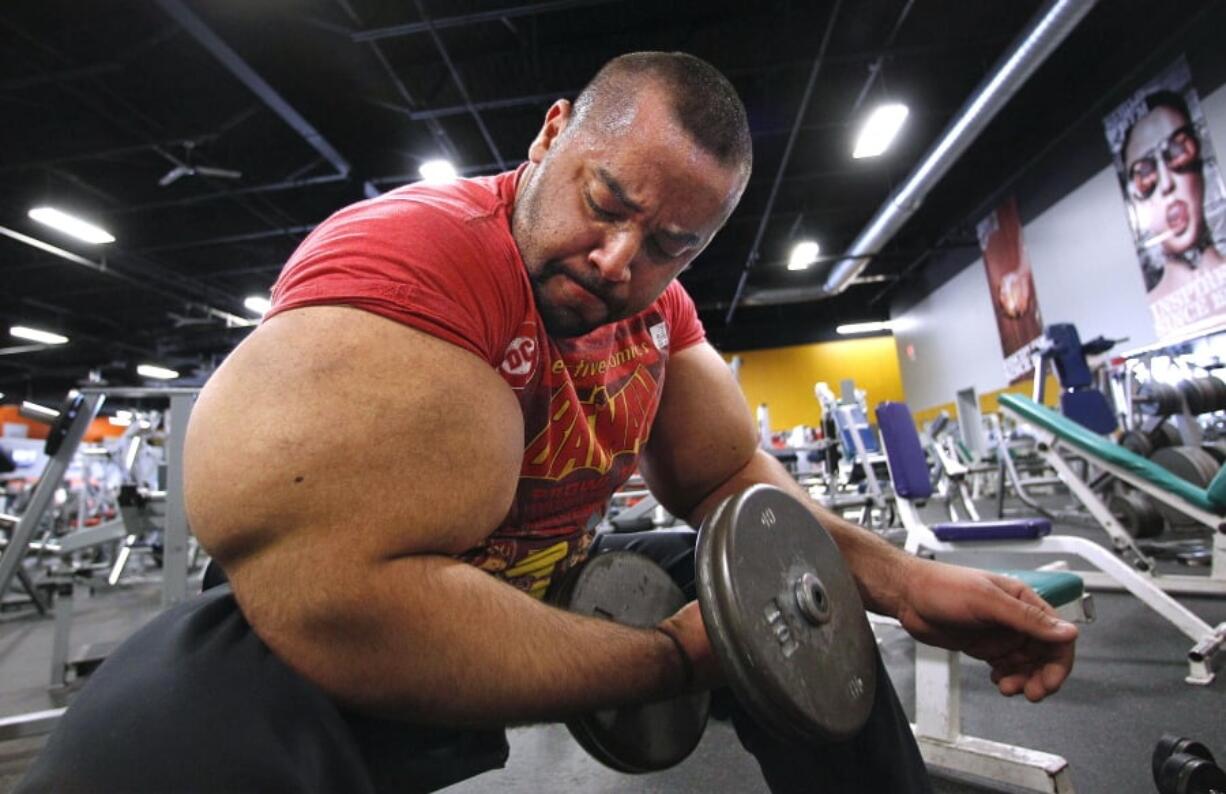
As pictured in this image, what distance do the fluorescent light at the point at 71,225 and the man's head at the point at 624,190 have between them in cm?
740

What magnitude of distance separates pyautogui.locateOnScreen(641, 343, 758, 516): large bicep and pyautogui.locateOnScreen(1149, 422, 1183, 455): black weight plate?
11.7 feet

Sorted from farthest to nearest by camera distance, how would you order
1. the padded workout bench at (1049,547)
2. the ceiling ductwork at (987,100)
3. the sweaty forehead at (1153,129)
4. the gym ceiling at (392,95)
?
1. the sweaty forehead at (1153,129)
2. the gym ceiling at (392,95)
3. the ceiling ductwork at (987,100)
4. the padded workout bench at (1049,547)

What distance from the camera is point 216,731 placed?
1.39 feet

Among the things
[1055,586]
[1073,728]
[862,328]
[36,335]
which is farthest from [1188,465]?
[36,335]

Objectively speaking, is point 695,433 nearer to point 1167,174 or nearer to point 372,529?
point 372,529

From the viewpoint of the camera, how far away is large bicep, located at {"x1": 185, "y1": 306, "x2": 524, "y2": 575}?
1.32 ft

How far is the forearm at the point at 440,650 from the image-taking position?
0.40 metres

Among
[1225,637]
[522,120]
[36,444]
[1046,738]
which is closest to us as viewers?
[1046,738]

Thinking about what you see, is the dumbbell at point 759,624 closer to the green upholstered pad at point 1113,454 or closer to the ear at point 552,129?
the ear at point 552,129

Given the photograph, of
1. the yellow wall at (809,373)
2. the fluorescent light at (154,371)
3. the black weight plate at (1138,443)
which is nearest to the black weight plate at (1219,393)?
the black weight plate at (1138,443)

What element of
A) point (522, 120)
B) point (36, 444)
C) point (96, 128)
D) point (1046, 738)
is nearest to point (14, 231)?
point (96, 128)

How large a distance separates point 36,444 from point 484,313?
14875 millimetres

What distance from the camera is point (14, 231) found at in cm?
649

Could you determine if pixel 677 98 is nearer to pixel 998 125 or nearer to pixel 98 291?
pixel 998 125
